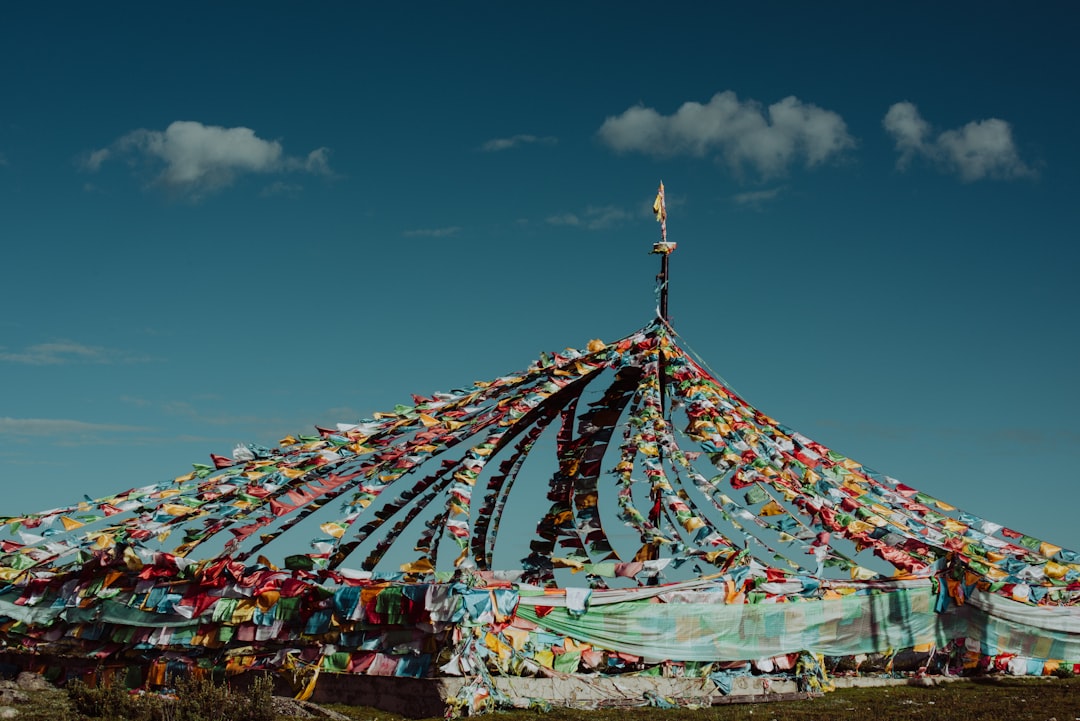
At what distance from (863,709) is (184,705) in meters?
8.16

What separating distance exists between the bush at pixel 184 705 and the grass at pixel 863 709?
25 centimetres

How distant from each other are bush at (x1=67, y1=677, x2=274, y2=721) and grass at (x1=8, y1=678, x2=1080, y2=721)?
25 cm

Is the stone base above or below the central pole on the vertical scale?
below

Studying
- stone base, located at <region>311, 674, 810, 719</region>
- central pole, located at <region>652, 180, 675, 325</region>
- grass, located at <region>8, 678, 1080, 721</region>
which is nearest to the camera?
grass, located at <region>8, 678, 1080, 721</region>

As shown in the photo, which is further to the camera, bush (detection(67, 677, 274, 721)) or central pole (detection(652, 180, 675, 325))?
central pole (detection(652, 180, 675, 325))

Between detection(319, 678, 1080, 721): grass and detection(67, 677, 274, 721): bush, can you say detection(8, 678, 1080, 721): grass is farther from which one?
detection(67, 677, 274, 721): bush

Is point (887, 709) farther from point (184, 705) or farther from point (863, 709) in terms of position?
point (184, 705)

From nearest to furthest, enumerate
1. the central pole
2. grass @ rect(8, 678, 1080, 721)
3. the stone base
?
1. grass @ rect(8, 678, 1080, 721)
2. the stone base
3. the central pole

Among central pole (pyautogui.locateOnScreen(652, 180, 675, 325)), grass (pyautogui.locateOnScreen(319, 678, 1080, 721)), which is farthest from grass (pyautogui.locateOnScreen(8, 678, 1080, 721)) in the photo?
central pole (pyautogui.locateOnScreen(652, 180, 675, 325))

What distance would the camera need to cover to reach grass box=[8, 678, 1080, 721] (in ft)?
41.4

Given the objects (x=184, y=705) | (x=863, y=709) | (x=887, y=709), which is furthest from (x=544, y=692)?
(x=184, y=705)

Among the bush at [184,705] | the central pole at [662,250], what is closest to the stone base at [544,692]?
the bush at [184,705]

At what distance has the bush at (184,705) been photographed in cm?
1182

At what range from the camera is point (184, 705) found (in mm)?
11898
